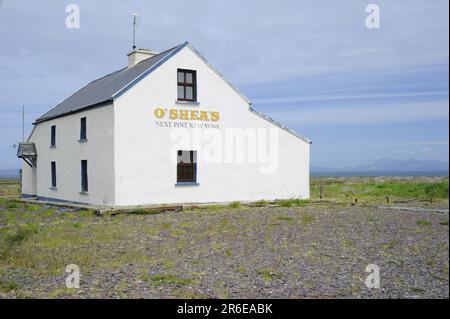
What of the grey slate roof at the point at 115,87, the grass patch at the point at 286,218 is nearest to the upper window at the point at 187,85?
the grey slate roof at the point at 115,87

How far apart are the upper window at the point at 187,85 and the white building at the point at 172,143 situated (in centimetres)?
5

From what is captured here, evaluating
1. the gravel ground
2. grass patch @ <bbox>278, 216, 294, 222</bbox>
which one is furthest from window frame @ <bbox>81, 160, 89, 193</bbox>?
grass patch @ <bbox>278, 216, 294, 222</bbox>

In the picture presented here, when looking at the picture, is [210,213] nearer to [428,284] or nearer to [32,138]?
[428,284]

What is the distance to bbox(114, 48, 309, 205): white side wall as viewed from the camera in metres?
19.8

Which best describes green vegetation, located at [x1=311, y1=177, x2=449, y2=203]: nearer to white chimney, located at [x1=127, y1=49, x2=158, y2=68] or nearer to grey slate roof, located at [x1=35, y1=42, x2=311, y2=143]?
grey slate roof, located at [x1=35, y1=42, x2=311, y2=143]

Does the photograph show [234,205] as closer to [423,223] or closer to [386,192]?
[423,223]

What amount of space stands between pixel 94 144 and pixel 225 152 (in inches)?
247

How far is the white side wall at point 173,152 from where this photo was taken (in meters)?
19.8

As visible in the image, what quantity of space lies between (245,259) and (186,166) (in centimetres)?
1231

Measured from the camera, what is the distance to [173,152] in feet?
68.6

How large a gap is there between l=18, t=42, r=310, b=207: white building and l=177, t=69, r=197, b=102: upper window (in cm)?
5

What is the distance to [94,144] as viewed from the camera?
69.3 ft
